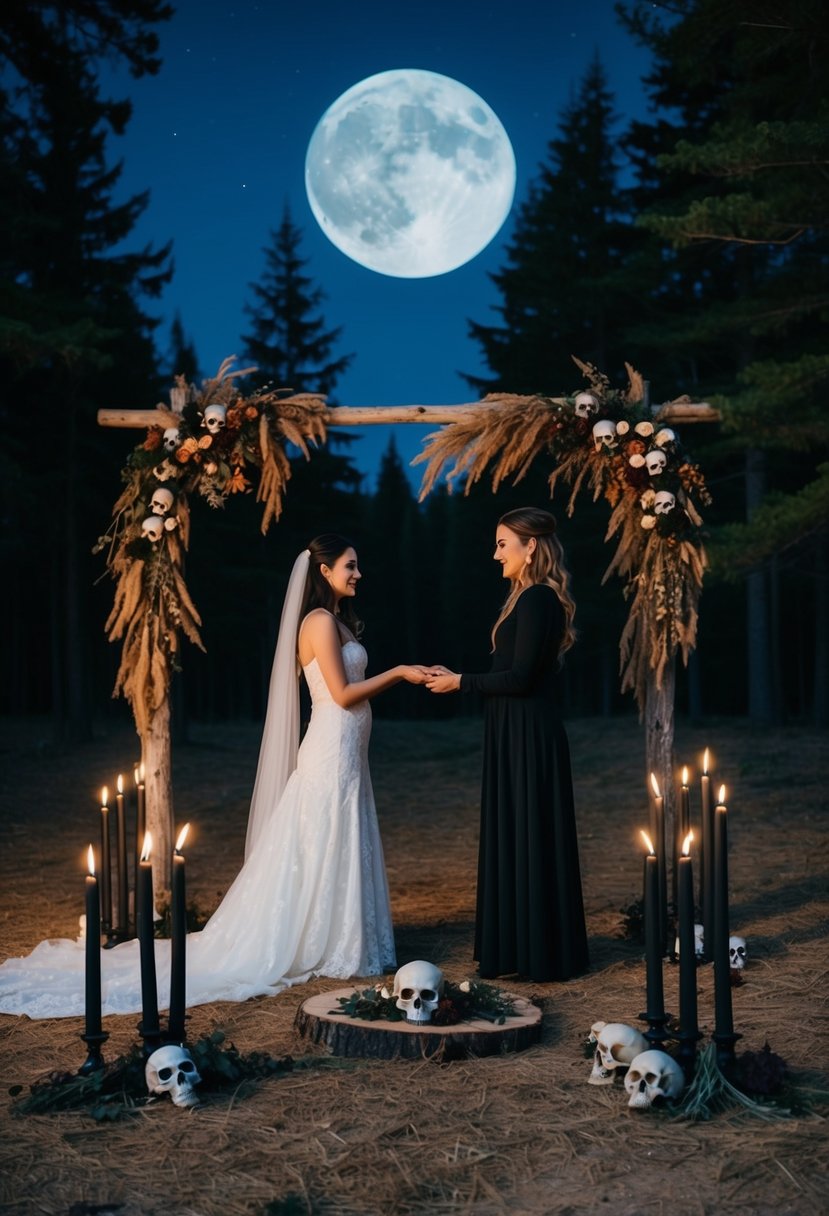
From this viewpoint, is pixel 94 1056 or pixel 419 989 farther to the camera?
pixel 419 989

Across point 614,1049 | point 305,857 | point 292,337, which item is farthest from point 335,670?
point 292,337

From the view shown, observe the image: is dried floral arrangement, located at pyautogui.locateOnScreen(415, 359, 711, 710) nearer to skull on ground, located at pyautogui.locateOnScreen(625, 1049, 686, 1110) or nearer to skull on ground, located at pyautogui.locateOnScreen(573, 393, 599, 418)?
skull on ground, located at pyautogui.locateOnScreen(573, 393, 599, 418)

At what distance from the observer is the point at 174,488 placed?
25.8 feet

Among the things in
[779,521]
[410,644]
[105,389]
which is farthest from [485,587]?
[779,521]

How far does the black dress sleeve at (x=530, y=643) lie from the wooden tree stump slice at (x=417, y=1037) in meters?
1.98

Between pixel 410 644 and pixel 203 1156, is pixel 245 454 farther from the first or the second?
pixel 410 644

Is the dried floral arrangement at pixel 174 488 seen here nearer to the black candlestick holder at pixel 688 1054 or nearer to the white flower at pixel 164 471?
the white flower at pixel 164 471

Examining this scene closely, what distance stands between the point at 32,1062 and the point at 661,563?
15.6ft

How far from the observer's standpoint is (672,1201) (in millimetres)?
3553

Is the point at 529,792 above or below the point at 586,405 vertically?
below

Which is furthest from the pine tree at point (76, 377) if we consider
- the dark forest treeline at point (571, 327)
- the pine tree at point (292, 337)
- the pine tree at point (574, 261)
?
the pine tree at point (574, 261)

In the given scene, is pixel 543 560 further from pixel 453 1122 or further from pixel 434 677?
pixel 453 1122

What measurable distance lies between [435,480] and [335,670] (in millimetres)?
1491

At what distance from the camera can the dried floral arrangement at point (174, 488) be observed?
782cm
